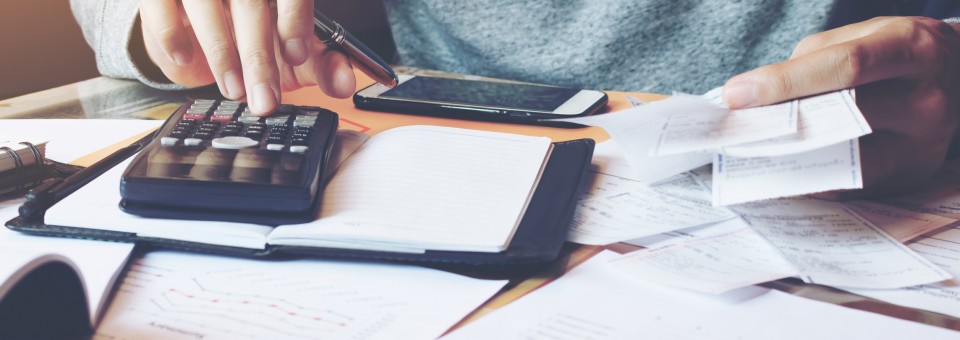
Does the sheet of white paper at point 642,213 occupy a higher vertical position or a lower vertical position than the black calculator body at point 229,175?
lower

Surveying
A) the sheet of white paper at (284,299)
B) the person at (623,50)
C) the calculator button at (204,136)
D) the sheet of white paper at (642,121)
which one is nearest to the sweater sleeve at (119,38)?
the person at (623,50)

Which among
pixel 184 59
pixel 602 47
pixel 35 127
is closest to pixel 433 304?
pixel 184 59

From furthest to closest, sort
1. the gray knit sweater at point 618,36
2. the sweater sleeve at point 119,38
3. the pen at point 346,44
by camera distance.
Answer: the gray knit sweater at point 618,36
the sweater sleeve at point 119,38
the pen at point 346,44

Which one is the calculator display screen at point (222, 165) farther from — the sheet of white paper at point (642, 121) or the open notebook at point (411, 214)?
the sheet of white paper at point (642, 121)

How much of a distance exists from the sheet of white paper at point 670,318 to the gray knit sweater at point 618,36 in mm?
634

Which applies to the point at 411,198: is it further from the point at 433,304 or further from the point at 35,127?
the point at 35,127

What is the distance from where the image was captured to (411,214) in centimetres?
42

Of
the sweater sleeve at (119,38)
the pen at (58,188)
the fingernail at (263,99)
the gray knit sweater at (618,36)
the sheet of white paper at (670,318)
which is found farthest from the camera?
the gray knit sweater at (618,36)

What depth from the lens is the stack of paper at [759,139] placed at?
1.30 feet

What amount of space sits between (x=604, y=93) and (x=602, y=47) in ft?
0.85

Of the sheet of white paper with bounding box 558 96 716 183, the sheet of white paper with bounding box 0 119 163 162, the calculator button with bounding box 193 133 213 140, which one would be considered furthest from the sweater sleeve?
the sheet of white paper with bounding box 558 96 716 183

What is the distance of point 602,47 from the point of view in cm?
98

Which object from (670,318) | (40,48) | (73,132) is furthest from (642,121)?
(40,48)

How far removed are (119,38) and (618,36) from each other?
631mm
